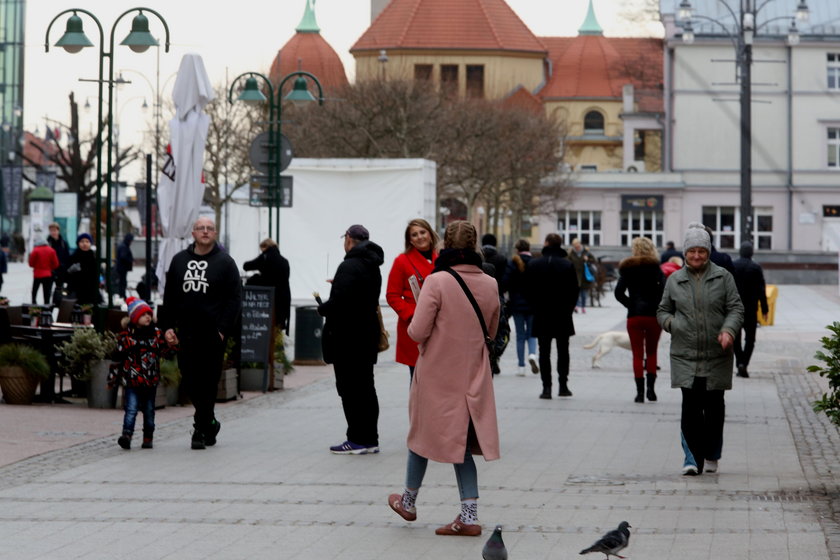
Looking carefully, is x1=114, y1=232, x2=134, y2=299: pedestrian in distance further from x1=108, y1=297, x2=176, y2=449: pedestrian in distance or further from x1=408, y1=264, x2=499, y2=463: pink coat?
x1=408, y1=264, x2=499, y2=463: pink coat

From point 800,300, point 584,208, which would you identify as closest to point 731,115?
point 584,208

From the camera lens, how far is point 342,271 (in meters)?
A: 12.1

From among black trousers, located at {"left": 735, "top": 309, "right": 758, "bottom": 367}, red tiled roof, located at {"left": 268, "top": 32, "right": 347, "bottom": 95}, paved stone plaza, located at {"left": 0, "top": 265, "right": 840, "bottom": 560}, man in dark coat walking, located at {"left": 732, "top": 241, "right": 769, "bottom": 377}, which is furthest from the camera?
red tiled roof, located at {"left": 268, "top": 32, "right": 347, "bottom": 95}

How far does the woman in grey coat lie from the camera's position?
1099 cm

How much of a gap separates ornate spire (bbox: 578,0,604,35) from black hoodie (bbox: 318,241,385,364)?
11109cm

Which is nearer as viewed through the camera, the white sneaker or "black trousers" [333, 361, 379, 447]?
the white sneaker

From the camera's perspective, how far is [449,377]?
847 centimetres

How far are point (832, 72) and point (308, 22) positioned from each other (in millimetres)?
51585

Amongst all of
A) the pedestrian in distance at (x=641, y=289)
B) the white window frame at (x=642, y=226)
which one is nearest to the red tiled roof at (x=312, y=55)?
the white window frame at (x=642, y=226)

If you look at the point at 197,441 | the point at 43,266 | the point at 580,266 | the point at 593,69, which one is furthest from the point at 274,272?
the point at 593,69

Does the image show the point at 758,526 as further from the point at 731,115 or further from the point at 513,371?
the point at 731,115

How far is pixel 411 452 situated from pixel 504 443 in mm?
4209

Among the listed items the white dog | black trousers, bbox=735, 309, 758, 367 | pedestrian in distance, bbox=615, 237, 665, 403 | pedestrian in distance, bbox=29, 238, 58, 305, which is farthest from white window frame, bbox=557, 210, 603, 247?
pedestrian in distance, bbox=615, 237, 665, 403

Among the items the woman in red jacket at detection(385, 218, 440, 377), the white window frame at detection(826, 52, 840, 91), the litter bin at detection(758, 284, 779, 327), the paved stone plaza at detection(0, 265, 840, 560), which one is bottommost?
the paved stone plaza at detection(0, 265, 840, 560)
